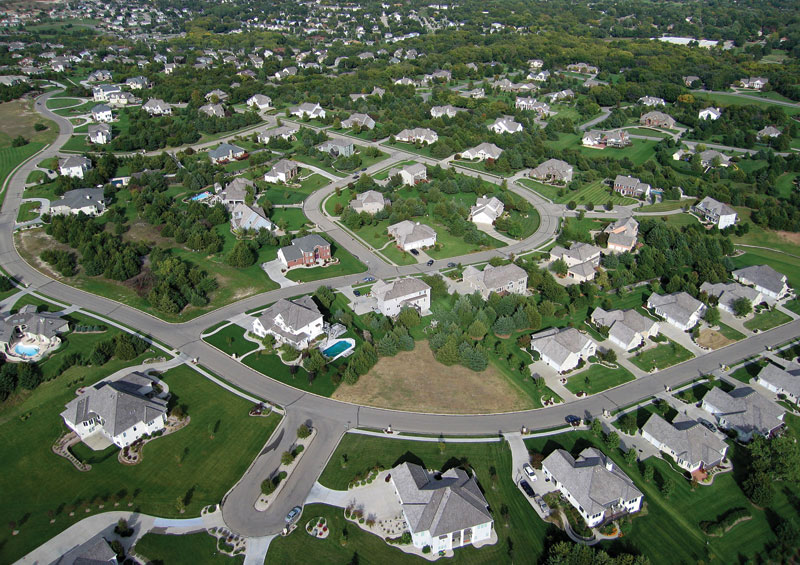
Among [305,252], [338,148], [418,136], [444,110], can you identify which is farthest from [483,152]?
[305,252]

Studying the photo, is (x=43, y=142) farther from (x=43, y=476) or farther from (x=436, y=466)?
(x=436, y=466)

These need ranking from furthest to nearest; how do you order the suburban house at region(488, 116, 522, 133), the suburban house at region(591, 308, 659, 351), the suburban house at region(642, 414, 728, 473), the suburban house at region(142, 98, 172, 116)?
1. the suburban house at region(142, 98, 172, 116)
2. the suburban house at region(488, 116, 522, 133)
3. the suburban house at region(591, 308, 659, 351)
4. the suburban house at region(642, 414, 728, 473)

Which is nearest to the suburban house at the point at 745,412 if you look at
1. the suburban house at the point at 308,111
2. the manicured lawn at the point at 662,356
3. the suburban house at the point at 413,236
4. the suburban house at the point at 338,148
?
the manicured lawn at the point at 662,356

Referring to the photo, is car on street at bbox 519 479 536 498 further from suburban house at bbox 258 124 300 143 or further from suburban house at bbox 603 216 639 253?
suburban house at bbox 258 124 300 143

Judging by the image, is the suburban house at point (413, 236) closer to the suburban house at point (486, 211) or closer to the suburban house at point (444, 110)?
the suburban house at point (486, 211)

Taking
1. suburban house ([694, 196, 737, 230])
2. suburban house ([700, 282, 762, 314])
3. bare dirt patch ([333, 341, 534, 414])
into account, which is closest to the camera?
bare dirt patch ([333, 341, 534, 414])

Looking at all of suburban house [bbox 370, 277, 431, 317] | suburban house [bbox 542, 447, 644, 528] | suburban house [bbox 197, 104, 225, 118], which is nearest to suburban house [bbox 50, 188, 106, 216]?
suburban house [bbox 197, 104, 225, 118]

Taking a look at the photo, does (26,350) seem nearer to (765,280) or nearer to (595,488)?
(595,488)

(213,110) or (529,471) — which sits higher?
(529,471)
